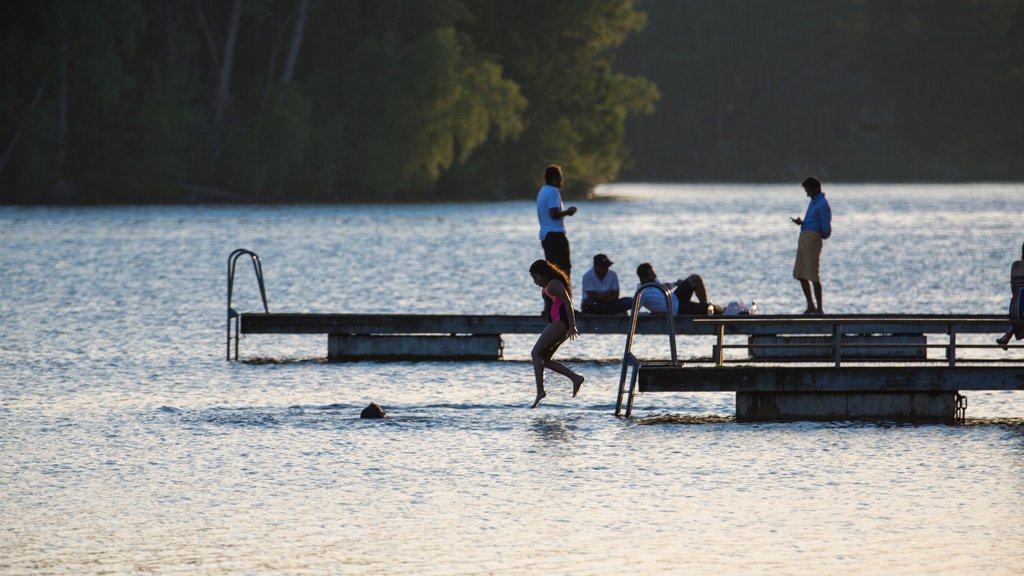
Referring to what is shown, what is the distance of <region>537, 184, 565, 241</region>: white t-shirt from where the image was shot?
695 inches

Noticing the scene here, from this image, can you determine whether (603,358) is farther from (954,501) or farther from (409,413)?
(954,501)

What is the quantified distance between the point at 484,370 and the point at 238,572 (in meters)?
9.83

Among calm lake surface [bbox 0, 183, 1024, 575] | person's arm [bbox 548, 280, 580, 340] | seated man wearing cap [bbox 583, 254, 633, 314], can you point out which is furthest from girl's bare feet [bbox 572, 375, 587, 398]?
seated man wearing cap [bbox 583, 254, 633, 314]

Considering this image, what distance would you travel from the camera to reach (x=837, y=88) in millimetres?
167875

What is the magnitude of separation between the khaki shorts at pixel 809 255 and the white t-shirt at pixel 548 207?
369 centimetres

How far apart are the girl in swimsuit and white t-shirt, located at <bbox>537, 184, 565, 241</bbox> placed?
1.72 m

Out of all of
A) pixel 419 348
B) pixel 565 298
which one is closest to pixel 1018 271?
pixel 565 298

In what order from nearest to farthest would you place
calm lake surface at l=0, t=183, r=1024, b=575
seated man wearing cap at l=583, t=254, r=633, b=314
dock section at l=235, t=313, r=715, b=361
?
calm lake surface at l=0, t=183, r=1024, b=575 → seated man wearing cap at l=583, t=254, r=633, b=314 → dock section at l=235, t=313, r=715, b=361

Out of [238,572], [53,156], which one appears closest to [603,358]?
[238,572]

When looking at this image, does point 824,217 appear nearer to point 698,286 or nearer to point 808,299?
point 808,299

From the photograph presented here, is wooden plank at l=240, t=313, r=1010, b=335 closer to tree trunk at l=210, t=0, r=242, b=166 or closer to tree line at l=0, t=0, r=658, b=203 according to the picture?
tree line at l=0, t=0, r=658, b=203

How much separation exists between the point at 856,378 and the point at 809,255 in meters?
5.31

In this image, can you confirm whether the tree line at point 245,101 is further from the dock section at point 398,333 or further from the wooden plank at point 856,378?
the wooden plank at point 856,378

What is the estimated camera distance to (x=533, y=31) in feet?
307
